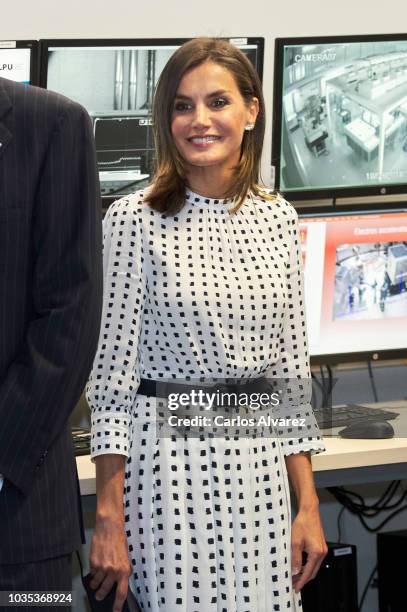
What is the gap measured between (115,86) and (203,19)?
1.60 ft

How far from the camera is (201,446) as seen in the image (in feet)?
5.60

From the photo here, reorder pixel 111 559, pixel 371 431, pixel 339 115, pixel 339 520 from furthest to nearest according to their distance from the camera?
pixel 339 520 < pixel 339 115 < pixel 371 431 < pixel 111 559

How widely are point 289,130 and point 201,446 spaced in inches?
44.6

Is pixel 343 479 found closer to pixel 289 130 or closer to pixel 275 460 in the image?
pixel 275 460

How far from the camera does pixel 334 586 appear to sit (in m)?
2.72

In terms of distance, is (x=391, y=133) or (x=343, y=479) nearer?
(x=343, y=479)

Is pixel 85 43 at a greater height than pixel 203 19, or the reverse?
pixel 203 19

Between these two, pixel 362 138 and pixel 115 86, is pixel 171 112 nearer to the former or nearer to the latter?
pixel 115 86

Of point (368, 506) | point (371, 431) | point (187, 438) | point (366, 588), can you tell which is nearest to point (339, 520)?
point (368, 506)

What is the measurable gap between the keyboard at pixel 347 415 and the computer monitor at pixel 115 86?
2.42 ft

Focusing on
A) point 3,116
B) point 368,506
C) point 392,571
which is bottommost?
point 392,571

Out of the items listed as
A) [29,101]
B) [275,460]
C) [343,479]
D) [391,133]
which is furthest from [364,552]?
[29,101]

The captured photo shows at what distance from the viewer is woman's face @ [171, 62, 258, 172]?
1.77 meters

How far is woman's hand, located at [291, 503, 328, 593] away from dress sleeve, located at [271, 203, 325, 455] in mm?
115
